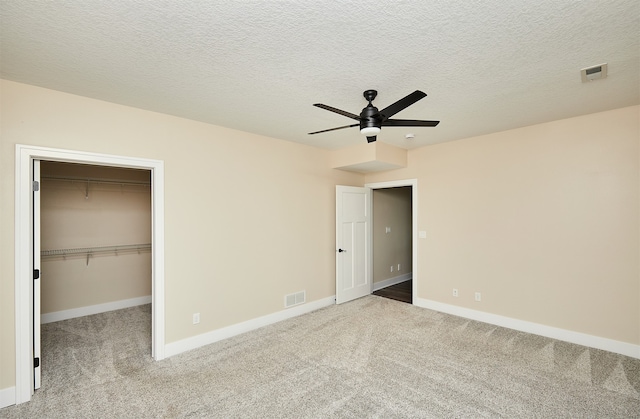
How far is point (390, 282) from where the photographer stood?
6008 mm

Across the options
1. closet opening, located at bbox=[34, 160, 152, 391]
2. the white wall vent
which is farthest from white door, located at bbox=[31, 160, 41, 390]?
the white wall vent

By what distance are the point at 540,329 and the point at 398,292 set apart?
230 centimetres

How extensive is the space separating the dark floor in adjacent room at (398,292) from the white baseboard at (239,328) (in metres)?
1.18

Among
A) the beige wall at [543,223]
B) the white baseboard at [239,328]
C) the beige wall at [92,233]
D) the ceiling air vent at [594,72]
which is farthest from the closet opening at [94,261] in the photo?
the ceiling air vent at [594,72]

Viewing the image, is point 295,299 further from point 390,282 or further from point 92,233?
point 92,233

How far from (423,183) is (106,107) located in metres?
4.23

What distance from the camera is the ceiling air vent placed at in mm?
2127

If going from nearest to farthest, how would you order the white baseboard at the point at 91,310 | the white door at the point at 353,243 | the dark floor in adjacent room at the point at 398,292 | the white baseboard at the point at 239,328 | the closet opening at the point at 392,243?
the white baseboard at the point at 239,328
the white baseboard at the point at 91,310
the white door at the point at 353,243
the dark floor in adjacent room at the point at 398,292
the closet opening at the point at 392,243

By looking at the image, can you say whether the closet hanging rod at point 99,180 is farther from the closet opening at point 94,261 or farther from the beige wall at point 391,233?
the beige wall at point 391,233

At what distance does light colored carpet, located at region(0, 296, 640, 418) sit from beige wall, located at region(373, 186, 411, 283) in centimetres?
208

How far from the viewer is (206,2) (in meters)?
1.48

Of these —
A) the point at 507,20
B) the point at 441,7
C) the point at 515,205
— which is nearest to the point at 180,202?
the point at 441,7

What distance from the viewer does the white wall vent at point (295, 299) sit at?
418cm

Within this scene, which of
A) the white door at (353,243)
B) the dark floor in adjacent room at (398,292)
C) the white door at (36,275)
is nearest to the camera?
the white door at (36,275)
